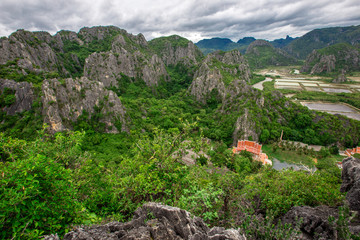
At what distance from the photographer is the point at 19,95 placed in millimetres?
40969

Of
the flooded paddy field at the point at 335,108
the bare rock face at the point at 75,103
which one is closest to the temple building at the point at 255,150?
the bare rock face at the point at 75,103

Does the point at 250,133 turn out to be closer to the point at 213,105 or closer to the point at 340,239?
the point at 213,105

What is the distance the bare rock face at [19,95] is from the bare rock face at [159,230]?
48.4 metres

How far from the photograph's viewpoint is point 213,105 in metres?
89.5

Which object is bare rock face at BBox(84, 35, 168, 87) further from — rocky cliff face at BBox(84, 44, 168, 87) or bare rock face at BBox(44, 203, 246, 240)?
bare rock face at BBox(44, 203, 246, 240)

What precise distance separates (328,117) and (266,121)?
21935mm

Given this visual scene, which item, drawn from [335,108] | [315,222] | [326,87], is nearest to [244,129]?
[315,222]

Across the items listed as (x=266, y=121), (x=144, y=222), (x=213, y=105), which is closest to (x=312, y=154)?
(x=266, y=121)

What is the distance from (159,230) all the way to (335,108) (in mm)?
131581

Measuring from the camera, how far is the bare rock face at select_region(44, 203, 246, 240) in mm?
6004

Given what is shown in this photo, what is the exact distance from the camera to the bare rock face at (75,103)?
41266 millimetres

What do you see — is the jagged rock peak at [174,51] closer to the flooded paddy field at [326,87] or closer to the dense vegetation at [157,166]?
the dense vegetation at [157,166]

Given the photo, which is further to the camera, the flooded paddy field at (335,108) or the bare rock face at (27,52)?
the flooded paddy field at (335,108)

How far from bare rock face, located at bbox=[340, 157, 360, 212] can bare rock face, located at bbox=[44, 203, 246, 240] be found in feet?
28.1
